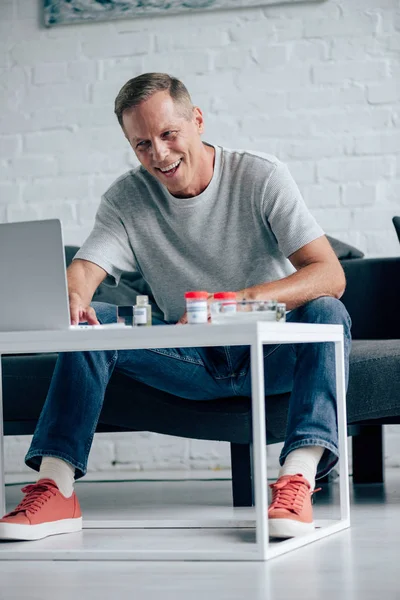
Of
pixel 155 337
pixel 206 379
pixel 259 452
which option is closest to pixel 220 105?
pixel 206 379

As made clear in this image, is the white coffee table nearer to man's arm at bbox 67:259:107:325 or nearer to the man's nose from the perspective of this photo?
man's arm at bbox 67:259:107:325

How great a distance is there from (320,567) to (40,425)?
1.99 ft

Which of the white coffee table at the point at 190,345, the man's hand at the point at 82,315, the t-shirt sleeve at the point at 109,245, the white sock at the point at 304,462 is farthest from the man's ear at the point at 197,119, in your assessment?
the white sock at the point at 304,462

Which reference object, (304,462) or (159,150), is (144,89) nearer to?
(159,150)

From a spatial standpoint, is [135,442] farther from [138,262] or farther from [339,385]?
[339,385]

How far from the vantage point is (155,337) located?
1.45 m

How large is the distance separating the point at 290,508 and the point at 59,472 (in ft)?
1.38

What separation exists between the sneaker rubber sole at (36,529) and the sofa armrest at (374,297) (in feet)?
3.71

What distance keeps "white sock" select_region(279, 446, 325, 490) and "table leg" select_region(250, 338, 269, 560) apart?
221 mm

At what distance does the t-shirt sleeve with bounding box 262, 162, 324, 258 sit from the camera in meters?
1.95

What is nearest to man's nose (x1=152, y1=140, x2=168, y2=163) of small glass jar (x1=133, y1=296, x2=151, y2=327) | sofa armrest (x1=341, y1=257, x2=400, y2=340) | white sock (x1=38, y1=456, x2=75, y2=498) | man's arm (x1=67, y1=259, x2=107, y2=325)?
man's arm (x1=67, y1=259, x2=107, y2=325)

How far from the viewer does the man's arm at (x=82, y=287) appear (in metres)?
1.83

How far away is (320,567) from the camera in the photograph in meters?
1.38

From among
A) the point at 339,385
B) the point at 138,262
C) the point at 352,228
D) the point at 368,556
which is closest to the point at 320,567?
the point at 368,556
